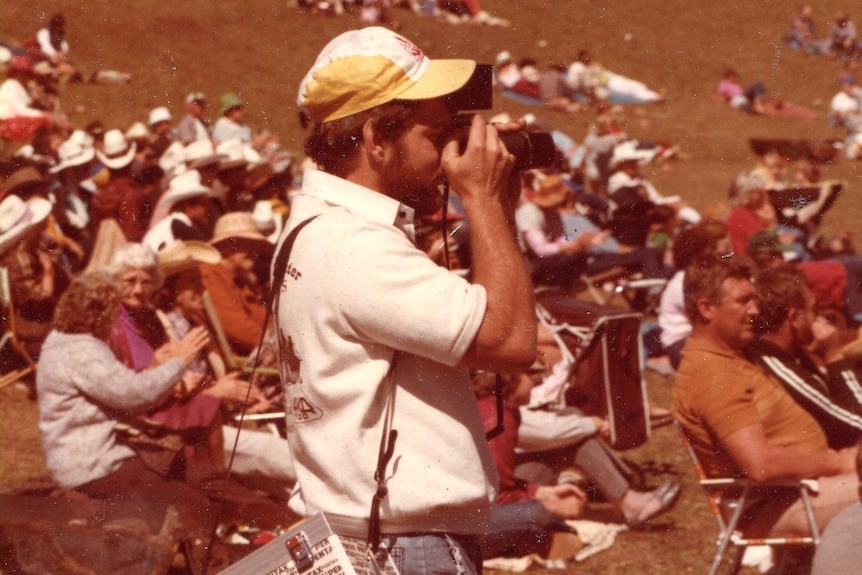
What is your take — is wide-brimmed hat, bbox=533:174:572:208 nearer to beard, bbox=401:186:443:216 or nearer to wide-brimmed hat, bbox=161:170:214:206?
wide-brimmed hat, bbox=161:170:214:206

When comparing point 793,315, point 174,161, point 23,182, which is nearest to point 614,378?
point 793,315

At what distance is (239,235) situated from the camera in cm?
748

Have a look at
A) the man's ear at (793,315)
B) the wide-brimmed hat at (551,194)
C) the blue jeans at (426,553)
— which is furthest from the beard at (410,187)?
the wide-brimmed hat at (551,194)

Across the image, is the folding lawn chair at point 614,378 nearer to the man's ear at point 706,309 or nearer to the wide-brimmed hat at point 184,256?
the man's ear at point 706,309

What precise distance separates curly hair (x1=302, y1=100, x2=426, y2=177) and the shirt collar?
0.03 metres

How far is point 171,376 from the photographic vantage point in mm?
4918

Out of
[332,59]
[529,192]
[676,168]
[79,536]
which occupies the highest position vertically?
[332,59]

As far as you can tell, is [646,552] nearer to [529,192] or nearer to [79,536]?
[79,536]

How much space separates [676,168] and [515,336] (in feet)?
59.2

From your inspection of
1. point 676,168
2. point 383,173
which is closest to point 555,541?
point 383,173

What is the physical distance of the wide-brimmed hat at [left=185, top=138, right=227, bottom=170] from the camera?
9.39 meters

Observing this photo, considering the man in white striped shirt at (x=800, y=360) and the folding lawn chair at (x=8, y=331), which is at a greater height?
the man in white striped shirt at (x=800, y=360)

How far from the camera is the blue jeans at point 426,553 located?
192 cm

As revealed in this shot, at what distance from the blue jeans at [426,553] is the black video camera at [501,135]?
68 cm
